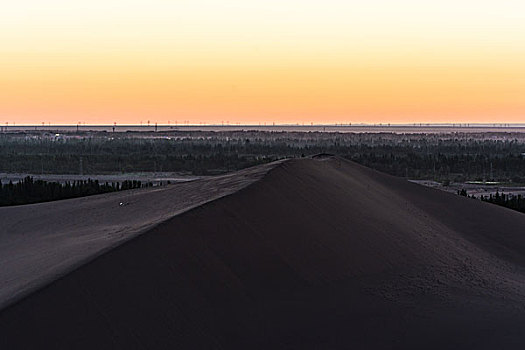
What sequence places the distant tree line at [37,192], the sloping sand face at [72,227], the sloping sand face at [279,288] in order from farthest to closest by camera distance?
the distant tree line at [37,192], the sloping sand face at [72,227], the sloping sand face at [279,288]

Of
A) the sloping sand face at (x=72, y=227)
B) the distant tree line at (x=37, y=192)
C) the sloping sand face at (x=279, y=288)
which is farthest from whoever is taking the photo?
the distant tree line at (x=37, y=192)

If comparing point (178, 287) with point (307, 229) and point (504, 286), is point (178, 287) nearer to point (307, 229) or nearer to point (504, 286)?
point (307, 229)

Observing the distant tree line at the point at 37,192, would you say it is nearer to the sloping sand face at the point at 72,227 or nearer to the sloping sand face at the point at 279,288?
the sloping sand face at the point at 72,227

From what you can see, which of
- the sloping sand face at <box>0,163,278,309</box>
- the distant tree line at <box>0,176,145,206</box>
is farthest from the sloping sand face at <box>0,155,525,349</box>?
the distant tree line at <box>0,176,145,206</box>

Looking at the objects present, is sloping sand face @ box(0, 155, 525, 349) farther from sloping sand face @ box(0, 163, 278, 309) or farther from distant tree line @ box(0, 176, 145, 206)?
distant tree line @ box(0, 176, 145, 206)

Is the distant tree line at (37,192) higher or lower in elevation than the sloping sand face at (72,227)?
lower

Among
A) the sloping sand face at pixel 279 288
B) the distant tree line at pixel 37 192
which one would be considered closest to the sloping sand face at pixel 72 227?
the sloping sand face at pixel 279 288

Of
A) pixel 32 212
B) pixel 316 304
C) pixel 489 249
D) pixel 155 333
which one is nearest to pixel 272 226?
pixel 316 304
